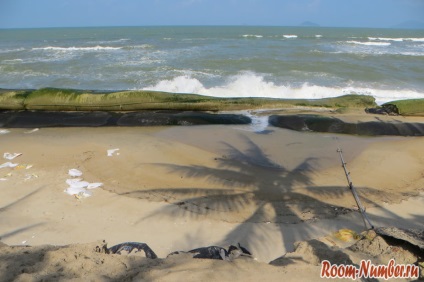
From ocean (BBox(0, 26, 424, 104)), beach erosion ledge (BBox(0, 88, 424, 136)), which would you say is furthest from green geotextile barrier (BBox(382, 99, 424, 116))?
ocean (BBox(0, 26, 424, 104))

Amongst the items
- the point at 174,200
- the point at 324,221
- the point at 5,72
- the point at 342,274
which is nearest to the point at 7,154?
the point at 174,200

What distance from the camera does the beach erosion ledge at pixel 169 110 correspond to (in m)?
10.7

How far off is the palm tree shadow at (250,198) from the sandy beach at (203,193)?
Result: 0.06 ft

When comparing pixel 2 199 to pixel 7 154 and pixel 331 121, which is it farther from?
pixel 331 121

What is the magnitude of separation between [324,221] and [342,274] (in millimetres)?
2690

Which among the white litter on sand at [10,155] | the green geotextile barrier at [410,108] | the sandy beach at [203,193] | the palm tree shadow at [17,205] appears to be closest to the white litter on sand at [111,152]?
the sandy beach at [203,193]

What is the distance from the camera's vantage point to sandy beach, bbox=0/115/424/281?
5148 mm

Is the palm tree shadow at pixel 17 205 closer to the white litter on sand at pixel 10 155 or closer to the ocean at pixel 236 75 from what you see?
Result: the white litter on sand at pixel 10 155

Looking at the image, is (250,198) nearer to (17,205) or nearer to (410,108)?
(17,205)

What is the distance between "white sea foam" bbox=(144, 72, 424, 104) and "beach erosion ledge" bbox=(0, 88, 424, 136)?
4515mm

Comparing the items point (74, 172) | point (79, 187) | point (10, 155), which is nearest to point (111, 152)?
point (74, 172)

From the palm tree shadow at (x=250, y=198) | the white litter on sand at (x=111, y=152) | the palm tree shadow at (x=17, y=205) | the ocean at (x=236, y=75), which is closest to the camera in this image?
the palm tree shadow at (x=17, y=205)

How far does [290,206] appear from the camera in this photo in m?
6.36

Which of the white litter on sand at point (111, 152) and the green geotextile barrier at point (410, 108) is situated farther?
A: the green geotextile barrier at point (410, 108)
